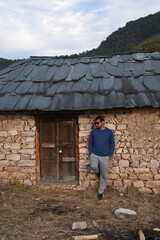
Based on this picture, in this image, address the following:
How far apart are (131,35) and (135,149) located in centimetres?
2104

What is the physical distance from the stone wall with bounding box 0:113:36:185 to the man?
166cm

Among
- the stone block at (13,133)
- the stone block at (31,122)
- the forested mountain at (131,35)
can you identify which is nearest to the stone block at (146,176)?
the stone block at (31,122)

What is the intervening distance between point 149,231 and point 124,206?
3.51ft

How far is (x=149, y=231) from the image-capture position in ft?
10.9

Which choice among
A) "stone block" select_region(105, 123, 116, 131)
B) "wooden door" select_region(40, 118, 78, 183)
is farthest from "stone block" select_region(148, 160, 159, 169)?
"wooden door" select_region(40, 118, 78, 183)

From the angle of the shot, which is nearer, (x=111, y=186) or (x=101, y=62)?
(x=111, y=186)

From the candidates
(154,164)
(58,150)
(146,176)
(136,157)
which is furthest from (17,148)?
(154,164)

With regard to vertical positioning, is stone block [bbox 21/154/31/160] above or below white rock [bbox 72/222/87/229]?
above

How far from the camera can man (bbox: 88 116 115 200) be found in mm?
4605

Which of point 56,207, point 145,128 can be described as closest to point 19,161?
point 56,207

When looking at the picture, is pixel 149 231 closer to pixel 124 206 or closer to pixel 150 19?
pixel 124 206

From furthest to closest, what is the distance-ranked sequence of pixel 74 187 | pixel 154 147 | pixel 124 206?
pixel 74 187 < pixel 154 147 < pixel 124 206

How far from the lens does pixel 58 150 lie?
5535 millimetres

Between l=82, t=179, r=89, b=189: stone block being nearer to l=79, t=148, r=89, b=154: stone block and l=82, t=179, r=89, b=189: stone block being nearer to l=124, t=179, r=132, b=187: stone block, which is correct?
l=79, t=148, r=89, b=154: stone block
